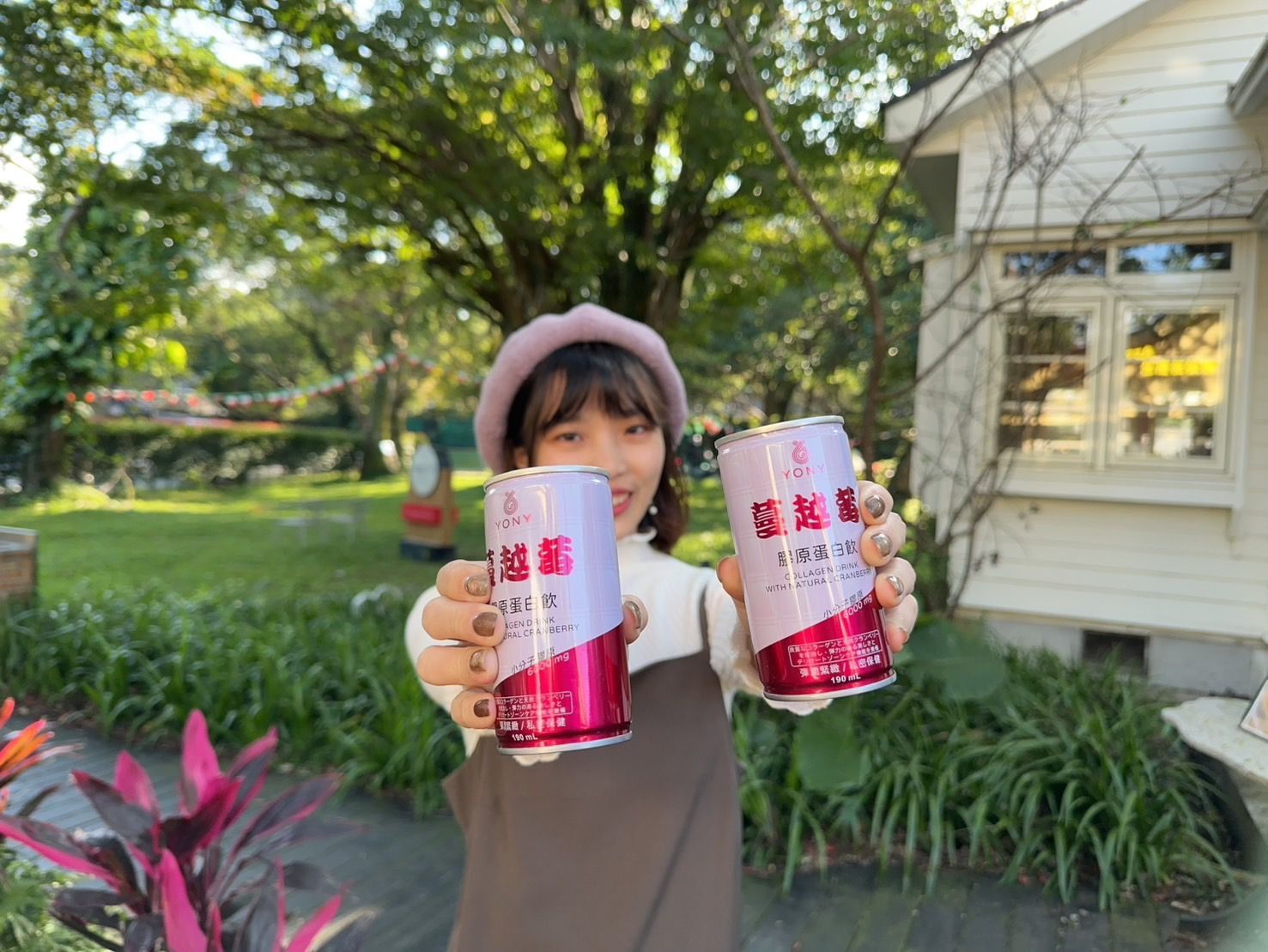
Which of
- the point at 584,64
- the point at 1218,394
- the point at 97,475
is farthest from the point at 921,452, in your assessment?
the point at 97,475

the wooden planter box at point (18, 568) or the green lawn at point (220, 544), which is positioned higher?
the wooden planter box at point (18, 568)

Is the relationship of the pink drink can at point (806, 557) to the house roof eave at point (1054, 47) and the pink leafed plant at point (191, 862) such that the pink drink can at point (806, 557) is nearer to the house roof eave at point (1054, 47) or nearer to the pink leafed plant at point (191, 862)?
the pink leafed plant at point (191, 862)

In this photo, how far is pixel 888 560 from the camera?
0.92 m

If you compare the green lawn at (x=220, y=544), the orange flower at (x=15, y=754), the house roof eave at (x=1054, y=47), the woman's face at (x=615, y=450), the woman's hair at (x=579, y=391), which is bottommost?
the green lawn at (x=220, y=544)

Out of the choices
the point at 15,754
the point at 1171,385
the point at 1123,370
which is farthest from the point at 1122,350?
the point at 15,754

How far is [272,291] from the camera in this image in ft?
55.4

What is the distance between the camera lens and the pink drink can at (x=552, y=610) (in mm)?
830

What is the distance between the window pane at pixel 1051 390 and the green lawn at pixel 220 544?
6.86 ft

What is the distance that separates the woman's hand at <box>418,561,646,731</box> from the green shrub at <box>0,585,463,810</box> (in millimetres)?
2593

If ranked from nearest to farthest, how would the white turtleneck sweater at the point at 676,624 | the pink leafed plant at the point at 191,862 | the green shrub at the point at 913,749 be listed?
the white turtleneck sweater at the point at 676,624
the pink leafed plant at the point at 191,862
the green shrub at the point at 913,749

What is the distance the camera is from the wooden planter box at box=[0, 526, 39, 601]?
505 centimetres

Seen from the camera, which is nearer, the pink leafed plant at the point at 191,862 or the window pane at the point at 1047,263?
the pink leafed plant at the point at 191,862

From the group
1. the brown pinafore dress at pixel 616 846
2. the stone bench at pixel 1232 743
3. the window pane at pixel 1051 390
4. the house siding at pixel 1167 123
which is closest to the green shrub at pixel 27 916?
the brown pinafore dress at pixel 616 846

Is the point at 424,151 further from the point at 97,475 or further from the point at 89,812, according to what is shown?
the point at 97,475
